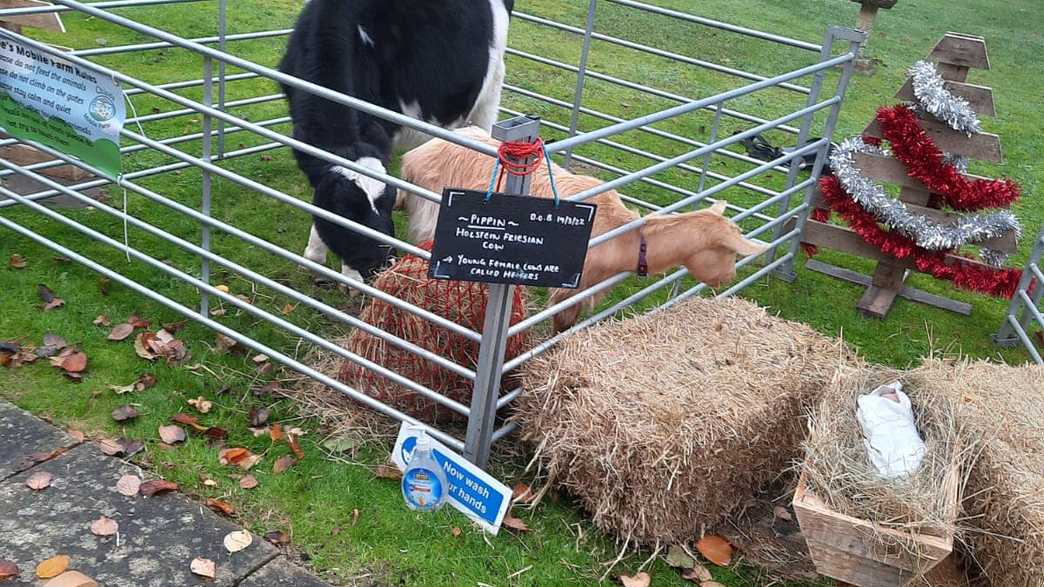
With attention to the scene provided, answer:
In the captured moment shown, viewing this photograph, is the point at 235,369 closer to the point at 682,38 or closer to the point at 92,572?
the point at 92,572

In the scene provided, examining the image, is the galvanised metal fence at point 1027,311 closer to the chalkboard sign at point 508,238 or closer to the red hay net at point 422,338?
the red hay net at point 422,338

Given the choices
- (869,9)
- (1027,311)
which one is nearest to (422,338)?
(1027,311)

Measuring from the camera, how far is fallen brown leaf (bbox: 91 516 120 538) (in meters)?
3.36

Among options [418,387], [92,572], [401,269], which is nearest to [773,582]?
[418,387]

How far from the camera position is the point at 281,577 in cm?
330

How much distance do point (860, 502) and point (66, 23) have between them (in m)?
9.09

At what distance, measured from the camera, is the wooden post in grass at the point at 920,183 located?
5.81 metres

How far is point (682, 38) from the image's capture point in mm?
13609

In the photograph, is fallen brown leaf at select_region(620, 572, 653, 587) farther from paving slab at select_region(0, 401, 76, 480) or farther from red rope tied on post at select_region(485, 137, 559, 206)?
paving slab at select_region(0, 401, 76, 480)

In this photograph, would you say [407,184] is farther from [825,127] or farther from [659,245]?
[825,127]

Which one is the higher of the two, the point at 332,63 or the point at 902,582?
the point at 332,63

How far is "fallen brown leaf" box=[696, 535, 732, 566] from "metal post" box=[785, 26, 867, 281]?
2.91 meters

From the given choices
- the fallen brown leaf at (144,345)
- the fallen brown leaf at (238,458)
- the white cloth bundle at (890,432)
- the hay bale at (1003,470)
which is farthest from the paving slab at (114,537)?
the hay bale at (1003,470)

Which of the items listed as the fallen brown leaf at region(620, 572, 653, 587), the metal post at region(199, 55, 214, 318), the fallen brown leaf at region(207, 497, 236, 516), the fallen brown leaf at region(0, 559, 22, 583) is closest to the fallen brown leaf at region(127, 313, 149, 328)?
the metal post at region(199, 55, 214, 318)
